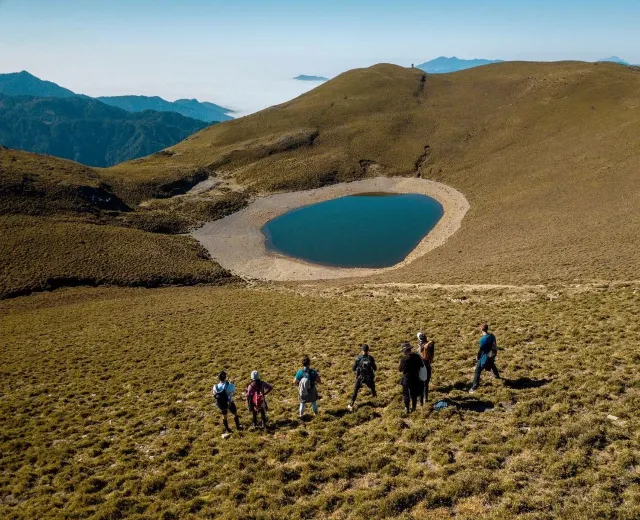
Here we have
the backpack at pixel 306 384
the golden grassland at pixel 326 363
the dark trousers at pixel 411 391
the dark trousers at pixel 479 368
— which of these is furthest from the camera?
the dark trousers at pixel 479 368

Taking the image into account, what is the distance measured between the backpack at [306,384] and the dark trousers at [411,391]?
128 inches

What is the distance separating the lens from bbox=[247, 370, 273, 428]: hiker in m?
14.3

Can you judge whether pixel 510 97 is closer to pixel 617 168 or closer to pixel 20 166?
pixel 617 168

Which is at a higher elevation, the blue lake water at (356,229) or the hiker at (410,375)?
the blue lake water at (356,229)

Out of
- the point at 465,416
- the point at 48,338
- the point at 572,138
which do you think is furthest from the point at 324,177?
the point at 465,416

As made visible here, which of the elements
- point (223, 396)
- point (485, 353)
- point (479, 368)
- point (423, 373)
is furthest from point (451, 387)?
point (223, 396)

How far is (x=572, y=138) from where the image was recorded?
3265 inches

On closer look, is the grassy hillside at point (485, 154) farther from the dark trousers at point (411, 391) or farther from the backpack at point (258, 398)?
the backpack at point (258, 398)

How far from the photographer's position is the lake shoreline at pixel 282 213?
176 feet

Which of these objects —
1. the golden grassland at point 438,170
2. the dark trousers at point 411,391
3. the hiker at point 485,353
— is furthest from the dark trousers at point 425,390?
the golden grassland at point 438,170

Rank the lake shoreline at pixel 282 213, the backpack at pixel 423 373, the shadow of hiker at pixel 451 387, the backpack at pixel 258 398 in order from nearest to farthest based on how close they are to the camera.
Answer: the backpack at pixel 423 373 < the backpack at pixel 258 398 < the shadow of hiker at pixel 451 387 < the lake shoreline at pixel 282 213

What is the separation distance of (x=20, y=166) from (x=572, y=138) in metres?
104

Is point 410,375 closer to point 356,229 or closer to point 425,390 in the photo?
point 425,390

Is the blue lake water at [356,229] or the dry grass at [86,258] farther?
the blue lake water at [356,229]
